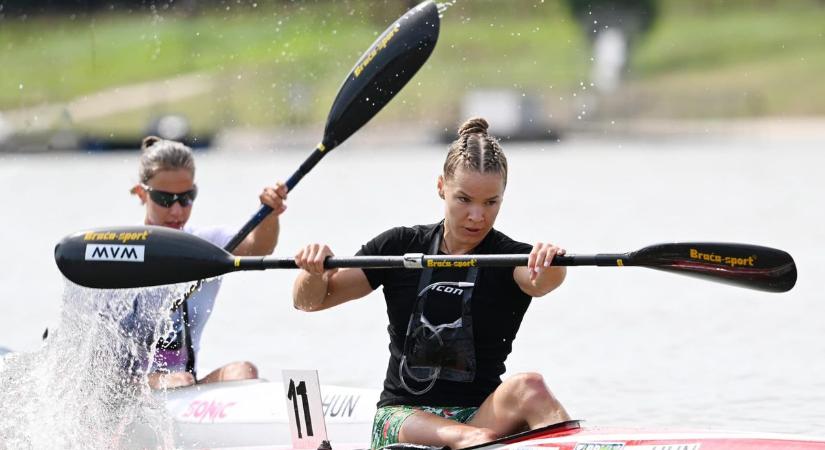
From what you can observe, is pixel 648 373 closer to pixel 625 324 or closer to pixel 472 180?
pixel 625 324

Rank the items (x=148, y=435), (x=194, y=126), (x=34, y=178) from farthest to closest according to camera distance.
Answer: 1. (x=194, y=126)
2. (x=34, y=178)
3. (x=148, y=435)

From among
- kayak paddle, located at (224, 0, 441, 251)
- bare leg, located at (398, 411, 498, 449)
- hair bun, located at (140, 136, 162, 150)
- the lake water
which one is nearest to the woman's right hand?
bare leg, located at (398, 411, 498, 449)

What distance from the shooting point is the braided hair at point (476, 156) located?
547 centimetres

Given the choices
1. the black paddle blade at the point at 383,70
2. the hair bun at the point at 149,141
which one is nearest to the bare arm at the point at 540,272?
the black paddle blade at the point at 383,70

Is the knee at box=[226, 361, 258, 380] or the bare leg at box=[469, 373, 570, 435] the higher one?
the knee at box=[226, 361, 258, 380]

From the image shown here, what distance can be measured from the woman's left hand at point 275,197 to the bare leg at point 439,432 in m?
2.07

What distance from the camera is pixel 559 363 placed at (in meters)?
10.4

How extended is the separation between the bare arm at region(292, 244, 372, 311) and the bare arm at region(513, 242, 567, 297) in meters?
0.66

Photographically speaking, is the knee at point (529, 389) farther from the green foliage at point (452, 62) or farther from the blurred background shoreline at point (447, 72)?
the green foliage at point (452, 62)

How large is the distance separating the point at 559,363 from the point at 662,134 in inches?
1260

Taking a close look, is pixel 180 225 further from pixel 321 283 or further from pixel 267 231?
pixel 321 283

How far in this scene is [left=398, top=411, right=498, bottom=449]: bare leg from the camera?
531 cm

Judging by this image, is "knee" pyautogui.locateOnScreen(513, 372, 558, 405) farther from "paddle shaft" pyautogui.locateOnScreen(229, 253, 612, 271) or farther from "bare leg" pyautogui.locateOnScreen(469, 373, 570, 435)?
"paddle shaft" pyautogui.locateOnScreen(229, 253, 612, 271)

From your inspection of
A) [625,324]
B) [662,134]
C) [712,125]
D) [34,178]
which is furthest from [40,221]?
[712,125]
